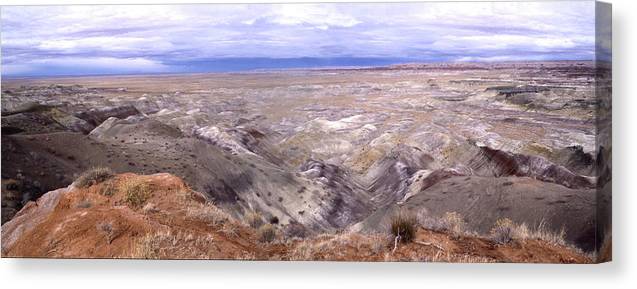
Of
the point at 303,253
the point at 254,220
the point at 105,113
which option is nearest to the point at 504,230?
the point at 303,253

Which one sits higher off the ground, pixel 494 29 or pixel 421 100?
pixel 494 29

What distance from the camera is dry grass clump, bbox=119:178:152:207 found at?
39.9 ft

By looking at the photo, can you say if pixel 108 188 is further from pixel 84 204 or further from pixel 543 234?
pixel 543 234

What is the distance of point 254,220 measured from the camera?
12.0m

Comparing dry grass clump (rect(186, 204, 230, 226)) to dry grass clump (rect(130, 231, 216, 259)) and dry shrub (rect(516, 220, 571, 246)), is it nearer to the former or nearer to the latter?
dry grass clump (rect(130, 231, 216, 259))

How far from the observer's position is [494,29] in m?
11.8

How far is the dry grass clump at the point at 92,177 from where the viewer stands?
12.1m

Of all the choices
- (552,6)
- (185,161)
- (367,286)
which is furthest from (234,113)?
(552,6)

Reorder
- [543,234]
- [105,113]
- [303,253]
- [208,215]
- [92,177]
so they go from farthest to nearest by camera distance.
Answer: [105,113]
[92,177]
[208,215]
[303,253]
[543,234]

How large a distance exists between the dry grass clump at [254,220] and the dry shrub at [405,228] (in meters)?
1.69

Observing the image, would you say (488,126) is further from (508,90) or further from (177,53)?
(177,53)

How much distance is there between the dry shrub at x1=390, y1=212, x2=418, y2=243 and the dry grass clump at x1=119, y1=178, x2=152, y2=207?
3204 mm

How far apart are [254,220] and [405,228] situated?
6.37 feet

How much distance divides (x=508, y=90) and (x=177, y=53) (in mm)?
4327
